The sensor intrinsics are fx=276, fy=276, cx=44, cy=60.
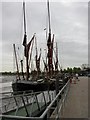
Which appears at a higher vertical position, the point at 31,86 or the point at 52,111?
the point at 52,111

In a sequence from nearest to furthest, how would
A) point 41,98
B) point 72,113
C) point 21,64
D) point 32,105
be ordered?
point 72,113 < point 32,105 < point 41,98 < point 21,64

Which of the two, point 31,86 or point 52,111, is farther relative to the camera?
point 31,86

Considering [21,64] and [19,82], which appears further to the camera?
[21,64]

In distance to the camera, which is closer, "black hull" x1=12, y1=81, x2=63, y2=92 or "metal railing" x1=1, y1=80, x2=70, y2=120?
"metal railing" x1=1, y1=80, x2=70, y2=120

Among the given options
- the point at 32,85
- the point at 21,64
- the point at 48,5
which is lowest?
the point at 32,85

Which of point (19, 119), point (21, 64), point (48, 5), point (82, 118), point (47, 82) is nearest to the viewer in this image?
point (19, 119)

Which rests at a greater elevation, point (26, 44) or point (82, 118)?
point (26, 44)

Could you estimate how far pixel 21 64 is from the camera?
161ft

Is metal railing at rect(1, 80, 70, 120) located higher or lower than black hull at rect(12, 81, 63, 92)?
higher

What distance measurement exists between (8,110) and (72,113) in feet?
9.17

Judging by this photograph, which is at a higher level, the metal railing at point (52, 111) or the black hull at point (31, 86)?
the metal railing at point (52, 111)

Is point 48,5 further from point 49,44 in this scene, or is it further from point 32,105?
point 32,105

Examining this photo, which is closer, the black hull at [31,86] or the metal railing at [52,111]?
the metal railing at [52,111]

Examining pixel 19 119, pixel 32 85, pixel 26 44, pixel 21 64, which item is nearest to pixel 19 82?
pixel 32 85
